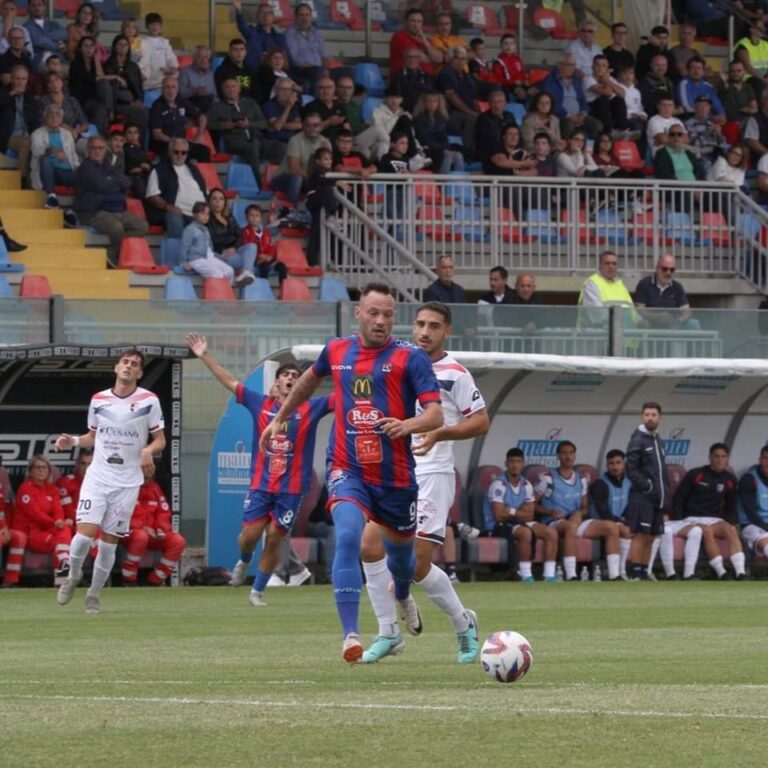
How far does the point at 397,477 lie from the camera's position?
Answer: 963 centimetres

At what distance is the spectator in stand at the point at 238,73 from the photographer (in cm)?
2600

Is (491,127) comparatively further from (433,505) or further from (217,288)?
(433,505)

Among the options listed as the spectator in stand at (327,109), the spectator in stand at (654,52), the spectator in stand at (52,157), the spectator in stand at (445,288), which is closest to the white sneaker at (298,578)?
the spectator in stand at (445,288)

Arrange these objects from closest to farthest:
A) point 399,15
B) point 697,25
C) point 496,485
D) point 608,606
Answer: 1. point 608,606
2. point 496,485
3. point 399,15
4. point 697,25

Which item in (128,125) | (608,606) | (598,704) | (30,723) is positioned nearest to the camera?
(30,723)

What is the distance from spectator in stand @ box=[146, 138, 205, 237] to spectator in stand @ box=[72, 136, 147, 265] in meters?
0.29

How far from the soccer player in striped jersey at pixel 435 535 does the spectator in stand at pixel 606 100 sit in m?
17.4

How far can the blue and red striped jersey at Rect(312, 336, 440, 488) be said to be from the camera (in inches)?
378

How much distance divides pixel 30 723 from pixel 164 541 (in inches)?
520

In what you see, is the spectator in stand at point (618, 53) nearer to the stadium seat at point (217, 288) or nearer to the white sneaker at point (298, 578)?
the stadium seat at point (217, 288)

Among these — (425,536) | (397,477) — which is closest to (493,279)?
(425,536)

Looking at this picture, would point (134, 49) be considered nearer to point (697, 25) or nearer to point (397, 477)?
point (697, 25)

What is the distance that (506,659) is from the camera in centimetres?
866

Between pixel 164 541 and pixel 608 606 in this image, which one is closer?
pixel 608 606
